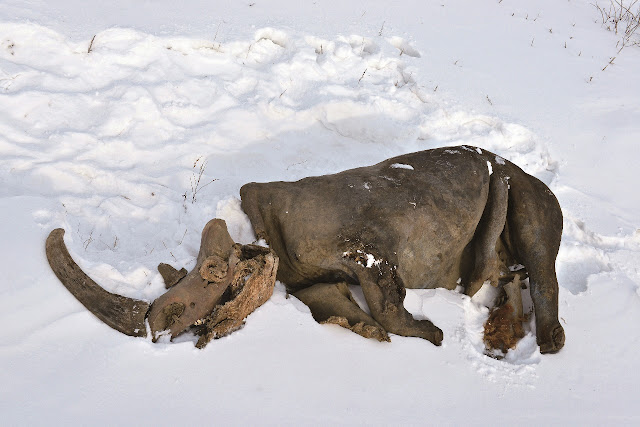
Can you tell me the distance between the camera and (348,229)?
353 centimetres

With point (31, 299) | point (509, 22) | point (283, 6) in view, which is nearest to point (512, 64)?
point (509, 22)

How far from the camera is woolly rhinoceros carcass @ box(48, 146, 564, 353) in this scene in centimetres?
346

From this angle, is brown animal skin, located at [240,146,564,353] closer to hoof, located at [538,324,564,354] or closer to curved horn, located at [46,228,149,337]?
hoof, located at [538,324,564,354]

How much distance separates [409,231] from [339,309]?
63cm

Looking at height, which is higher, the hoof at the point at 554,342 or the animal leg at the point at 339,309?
the animal leg at the point at 339,309

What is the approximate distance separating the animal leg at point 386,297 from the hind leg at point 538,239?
1.02 m

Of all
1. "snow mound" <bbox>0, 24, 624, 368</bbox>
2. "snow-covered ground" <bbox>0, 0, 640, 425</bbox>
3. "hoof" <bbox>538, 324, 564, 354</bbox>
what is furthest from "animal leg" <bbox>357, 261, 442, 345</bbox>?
"hoof" <bbox>538, 324, 564, 354</bbox>

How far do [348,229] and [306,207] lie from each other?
0.28 meters

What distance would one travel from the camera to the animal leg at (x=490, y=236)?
4.06m

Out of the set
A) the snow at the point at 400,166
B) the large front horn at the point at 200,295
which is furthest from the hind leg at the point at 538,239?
the large front horn at the point at 200,295

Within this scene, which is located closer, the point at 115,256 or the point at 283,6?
the point at 115,256

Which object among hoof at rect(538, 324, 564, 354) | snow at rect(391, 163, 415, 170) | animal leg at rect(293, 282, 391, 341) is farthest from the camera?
snow at rect(391, 163, 415, 170)

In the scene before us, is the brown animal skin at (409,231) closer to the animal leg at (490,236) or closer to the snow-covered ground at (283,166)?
the animal leg at (490,236)

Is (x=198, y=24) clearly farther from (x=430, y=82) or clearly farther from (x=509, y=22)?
(x=509, y=22)
